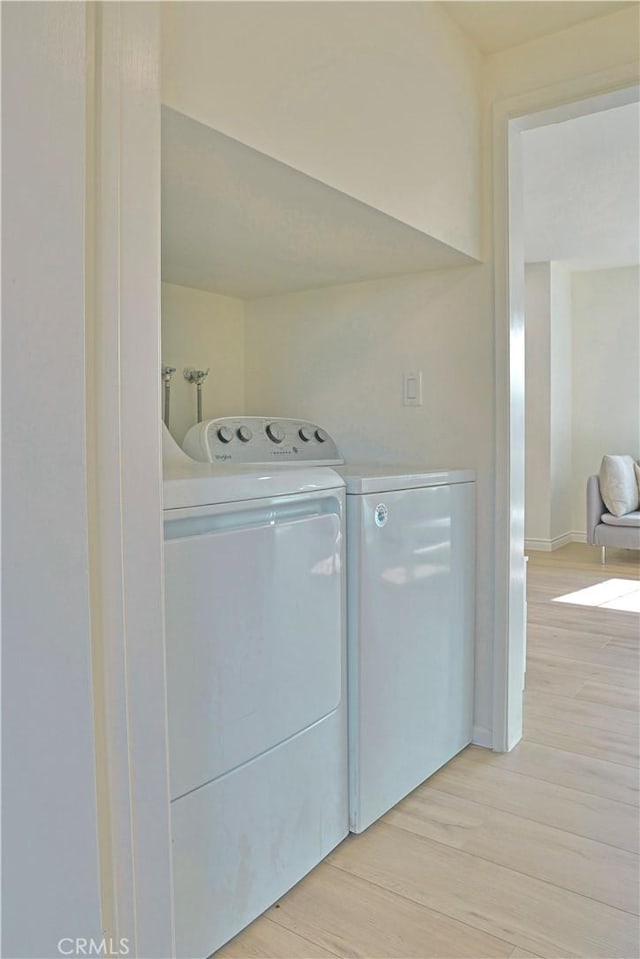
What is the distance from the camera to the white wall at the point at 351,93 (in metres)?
1.13

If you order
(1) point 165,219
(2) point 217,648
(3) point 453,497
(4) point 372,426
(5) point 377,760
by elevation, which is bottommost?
(5) point 377,760

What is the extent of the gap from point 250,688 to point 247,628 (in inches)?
4.9

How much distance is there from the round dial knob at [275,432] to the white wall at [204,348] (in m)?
0.32

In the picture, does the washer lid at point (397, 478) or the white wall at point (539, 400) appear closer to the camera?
the washer lid at point (397, 478)

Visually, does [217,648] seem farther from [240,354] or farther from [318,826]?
[240,354]

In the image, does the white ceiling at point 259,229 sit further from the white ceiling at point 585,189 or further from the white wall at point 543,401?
the white wall at point 543,401

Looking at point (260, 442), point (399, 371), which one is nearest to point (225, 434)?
point (260, 442)

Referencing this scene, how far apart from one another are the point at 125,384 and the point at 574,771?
184cm

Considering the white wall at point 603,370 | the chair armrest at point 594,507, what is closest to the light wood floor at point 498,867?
the chair armrest at point 594,507

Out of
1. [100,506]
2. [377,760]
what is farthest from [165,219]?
[377,760]

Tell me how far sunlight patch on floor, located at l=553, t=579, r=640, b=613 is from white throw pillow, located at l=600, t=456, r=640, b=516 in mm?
865

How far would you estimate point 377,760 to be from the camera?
169 centimetres

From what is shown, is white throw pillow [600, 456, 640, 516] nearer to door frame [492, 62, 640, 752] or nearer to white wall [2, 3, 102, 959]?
door frame [492, 62, 640, 752]

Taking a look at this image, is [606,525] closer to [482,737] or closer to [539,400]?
[539,400]
